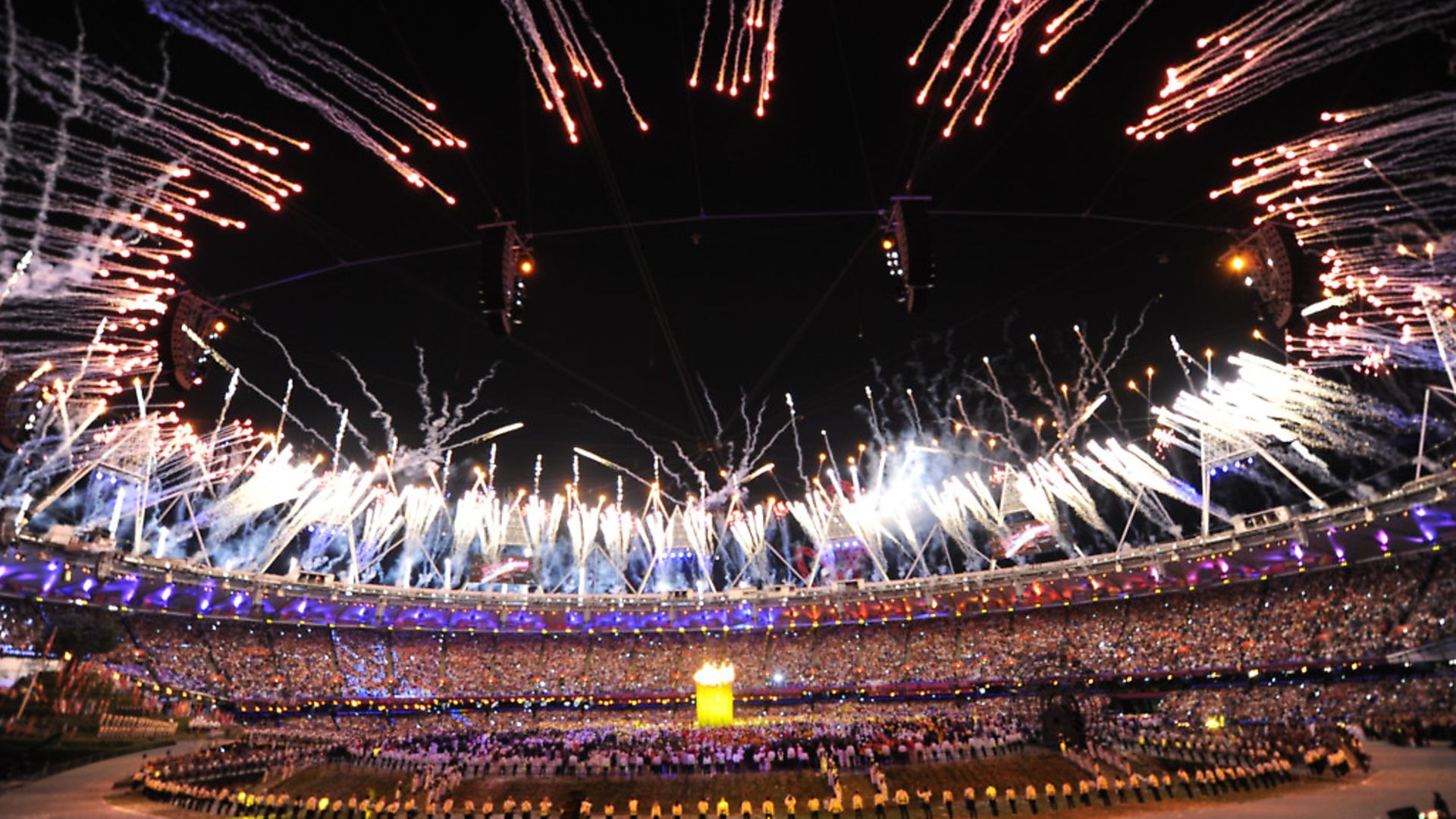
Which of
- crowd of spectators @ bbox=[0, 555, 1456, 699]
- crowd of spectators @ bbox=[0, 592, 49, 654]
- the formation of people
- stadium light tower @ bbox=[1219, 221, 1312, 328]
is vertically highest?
stadium light tower @ bbox=[1219, 221, 1312, 328]

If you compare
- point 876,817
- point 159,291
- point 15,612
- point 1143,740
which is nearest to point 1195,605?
point 1143,740

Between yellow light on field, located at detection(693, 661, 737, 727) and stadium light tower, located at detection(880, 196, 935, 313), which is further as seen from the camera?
yellow light on field, located at detection(693, 661, 737, 727)

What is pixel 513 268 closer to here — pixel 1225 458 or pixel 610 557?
pixel 1225 458


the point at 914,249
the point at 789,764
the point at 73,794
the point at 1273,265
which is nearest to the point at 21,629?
the point at 73,794

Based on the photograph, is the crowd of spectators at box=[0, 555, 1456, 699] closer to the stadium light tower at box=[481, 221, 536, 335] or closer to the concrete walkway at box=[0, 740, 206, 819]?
the concrete walkway at box=[0, 740, 206, 819]

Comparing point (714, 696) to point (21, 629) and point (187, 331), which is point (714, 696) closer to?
point (187, 331)

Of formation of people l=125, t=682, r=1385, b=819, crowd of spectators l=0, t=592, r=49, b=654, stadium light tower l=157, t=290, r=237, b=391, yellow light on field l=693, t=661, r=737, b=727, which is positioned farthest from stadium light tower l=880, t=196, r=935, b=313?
crowd of spectators l=0, t=592, r=49, b=654
